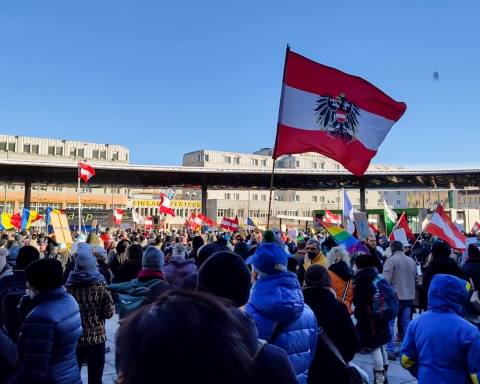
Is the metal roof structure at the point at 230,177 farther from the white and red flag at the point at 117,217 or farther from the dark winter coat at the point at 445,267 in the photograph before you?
the dark winter coat at the point at 445,267

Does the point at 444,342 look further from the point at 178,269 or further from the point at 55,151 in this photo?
the point at 55,151

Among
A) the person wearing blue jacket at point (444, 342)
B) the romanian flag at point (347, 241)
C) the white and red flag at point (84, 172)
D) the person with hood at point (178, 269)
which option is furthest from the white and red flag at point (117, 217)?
the person wearing blue jacket at point (444, 342)

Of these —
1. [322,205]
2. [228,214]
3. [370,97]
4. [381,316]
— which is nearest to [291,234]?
[370,97]

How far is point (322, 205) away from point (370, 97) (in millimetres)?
84608

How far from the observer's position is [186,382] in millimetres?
1175

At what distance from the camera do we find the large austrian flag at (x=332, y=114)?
8.16m

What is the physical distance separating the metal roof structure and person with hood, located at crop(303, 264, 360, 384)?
125ft

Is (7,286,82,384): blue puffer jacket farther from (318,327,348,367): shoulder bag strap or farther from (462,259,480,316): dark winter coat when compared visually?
(462,259,480,316): dark winter coat

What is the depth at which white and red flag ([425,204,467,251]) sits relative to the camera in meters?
11.2

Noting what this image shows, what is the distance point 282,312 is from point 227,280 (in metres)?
0.64

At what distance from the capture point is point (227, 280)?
93.5 inches

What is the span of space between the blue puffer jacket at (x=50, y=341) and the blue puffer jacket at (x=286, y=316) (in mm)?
1519

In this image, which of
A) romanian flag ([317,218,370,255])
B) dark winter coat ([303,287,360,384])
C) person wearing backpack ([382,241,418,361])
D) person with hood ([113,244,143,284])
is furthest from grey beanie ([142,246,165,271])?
romanian flag ([317,218,370,255])

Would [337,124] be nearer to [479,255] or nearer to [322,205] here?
[479,255]
